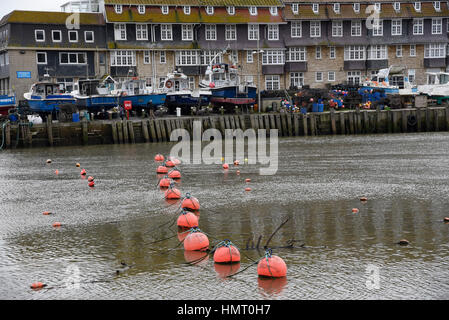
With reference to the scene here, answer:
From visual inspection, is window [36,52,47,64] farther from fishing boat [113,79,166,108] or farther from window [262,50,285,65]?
window [262,50,285,65]

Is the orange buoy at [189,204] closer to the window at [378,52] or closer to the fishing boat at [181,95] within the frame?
the fishing boat at [181,95]

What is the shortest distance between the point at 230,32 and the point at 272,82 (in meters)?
6.90

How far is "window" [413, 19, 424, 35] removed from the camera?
6462cm

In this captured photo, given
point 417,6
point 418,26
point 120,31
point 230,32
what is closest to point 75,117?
point 120,31

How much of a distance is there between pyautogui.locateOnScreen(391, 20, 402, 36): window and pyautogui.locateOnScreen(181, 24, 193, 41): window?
2240 centimetres

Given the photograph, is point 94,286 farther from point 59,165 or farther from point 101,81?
point 101,81

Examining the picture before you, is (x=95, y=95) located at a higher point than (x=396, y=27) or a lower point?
lower

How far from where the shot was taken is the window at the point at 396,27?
64.5 metres

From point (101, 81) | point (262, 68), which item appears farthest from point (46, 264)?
point (262, 68)

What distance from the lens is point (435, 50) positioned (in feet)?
214

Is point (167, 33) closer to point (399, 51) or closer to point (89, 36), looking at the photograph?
point (89, 36)

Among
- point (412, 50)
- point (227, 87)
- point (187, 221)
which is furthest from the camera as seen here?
point (412, 50)

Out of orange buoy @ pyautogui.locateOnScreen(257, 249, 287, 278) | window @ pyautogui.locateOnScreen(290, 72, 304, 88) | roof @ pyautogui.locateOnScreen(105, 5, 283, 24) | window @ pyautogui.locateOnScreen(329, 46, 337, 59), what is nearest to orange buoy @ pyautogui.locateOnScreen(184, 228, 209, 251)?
orange buoy @ pyautogui.locateOnScreen(257, 249, 287, 278)

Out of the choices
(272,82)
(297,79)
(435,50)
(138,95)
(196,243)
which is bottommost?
(196,243)
